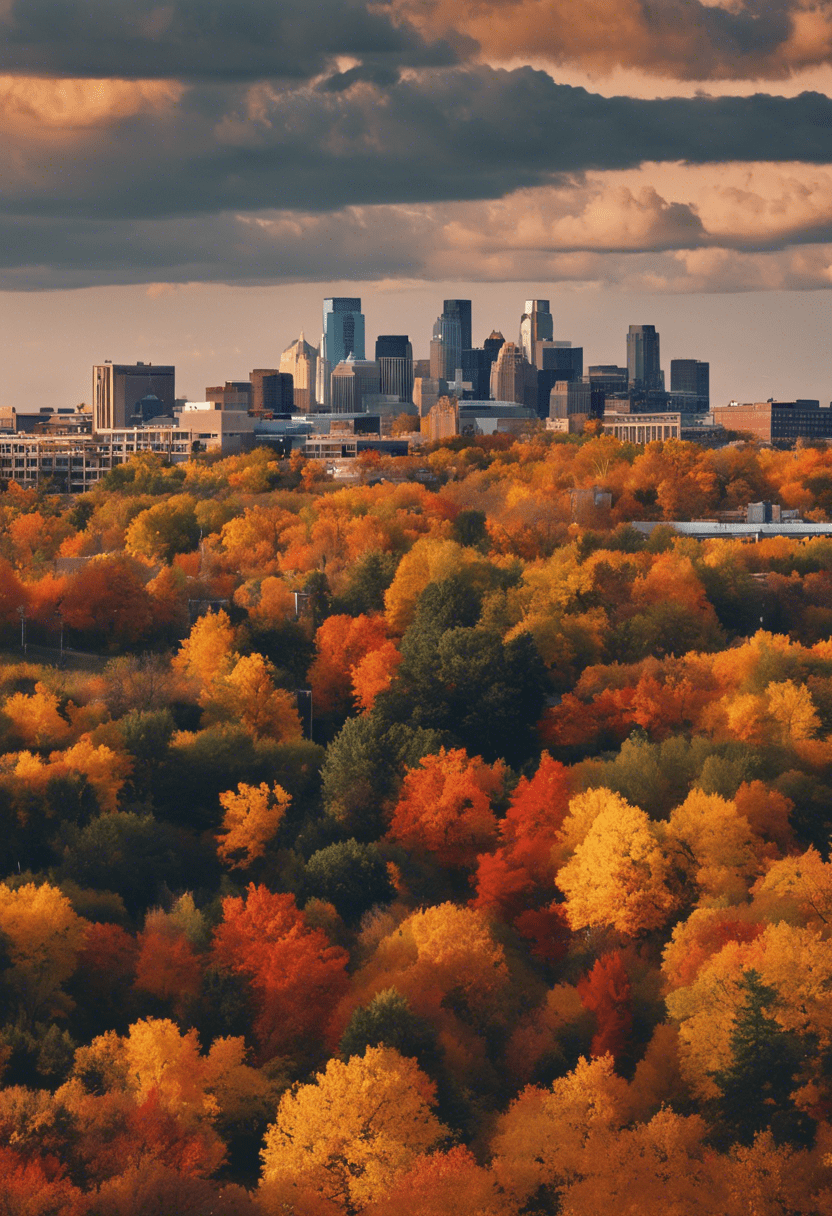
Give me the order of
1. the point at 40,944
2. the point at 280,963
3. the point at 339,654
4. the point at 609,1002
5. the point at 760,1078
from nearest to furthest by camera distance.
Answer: the point at 760,1078 < the point at 609,1002 < the point at 280,963 < the point at 40,944 < the point at 339,654

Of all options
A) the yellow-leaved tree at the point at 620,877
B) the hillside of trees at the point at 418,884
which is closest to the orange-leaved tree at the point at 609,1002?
the hillside of trees at the point at 418,884

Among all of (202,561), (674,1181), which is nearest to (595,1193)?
(674,1181)

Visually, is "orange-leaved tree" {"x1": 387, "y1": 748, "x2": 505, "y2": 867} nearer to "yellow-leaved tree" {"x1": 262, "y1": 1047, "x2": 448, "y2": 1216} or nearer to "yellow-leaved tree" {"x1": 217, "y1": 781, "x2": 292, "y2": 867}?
"yellow-leaved tree" {"x1": 217, "y1": 781, "x2": 292, "y2": 867}

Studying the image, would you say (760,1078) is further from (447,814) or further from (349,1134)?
(447,814)

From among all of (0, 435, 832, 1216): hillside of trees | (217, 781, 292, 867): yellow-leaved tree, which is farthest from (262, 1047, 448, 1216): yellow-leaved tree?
(217, 781, 292, 867): yellow-leaved tree

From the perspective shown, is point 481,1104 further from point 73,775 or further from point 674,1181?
point 73,775

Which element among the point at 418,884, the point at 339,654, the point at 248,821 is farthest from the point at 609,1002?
the point at 339,654

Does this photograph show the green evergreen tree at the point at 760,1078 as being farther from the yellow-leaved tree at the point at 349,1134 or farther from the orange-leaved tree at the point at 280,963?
the orange-leaved tree at the point at 280,963

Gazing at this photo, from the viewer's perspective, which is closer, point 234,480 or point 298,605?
point 298,605
